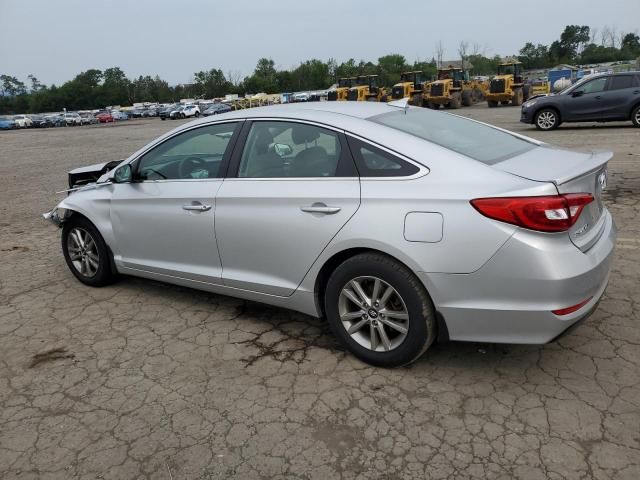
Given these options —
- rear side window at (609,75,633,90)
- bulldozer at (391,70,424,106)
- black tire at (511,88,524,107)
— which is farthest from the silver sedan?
bulldozer at (391,70,424,106)

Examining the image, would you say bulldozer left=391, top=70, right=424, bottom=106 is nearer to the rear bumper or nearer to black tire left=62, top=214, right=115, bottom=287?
black tire left=62, top=214, right=115, bottom=287

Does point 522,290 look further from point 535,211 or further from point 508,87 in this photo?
point 508,87

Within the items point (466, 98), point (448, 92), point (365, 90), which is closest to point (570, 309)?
point (448, 92)

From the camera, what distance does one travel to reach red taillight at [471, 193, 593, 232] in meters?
2.67

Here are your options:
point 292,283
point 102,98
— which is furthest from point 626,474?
point 102,98

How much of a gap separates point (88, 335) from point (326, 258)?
2021 millimetres

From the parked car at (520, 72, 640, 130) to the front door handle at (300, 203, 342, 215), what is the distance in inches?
542

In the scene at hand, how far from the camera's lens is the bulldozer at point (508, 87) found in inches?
1134

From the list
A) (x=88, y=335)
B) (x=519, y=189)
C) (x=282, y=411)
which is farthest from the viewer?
(x=88, y=335)

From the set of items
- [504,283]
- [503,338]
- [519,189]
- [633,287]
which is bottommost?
[633,287]

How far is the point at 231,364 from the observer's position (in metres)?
3.52

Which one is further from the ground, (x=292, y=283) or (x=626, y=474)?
(x=292, y=283)

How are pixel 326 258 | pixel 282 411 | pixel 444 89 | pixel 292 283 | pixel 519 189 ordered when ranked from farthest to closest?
pixel 444 89 → pixel 292 283 → pixel 326 258 → pixel 282 411 → pixel 519 189

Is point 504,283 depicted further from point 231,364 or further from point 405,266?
point 231,364
